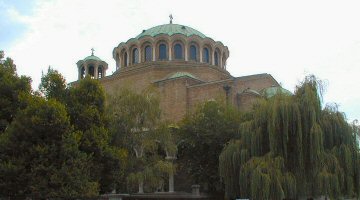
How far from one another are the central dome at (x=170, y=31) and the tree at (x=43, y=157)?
18.9 metres

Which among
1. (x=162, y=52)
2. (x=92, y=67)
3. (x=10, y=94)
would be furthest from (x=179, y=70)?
(x=10, y=94)

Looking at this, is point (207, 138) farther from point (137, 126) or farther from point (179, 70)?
point (179, 70)

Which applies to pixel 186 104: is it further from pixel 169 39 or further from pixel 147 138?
pixel 147 138

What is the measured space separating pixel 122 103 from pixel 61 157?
508cm

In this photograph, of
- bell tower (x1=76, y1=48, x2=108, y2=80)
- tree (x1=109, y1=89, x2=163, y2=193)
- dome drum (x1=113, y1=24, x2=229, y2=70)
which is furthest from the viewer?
bell tower (x1=76, y1=48, x2=108, y2=80)

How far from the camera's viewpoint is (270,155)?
15953 millimetres

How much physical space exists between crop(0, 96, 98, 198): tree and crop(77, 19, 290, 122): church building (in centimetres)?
1371

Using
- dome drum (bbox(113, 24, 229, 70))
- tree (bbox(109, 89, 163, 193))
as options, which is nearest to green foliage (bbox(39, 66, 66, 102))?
tree (bbox(109, 89, 163, 193))

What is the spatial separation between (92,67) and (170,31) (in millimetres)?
8283

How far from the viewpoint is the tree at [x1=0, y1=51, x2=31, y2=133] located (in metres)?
17.2

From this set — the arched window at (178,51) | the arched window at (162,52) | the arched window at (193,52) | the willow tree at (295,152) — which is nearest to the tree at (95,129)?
the willow tree at (295,152)

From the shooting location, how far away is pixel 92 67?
38125mm

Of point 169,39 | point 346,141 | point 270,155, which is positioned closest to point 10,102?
point 270,155

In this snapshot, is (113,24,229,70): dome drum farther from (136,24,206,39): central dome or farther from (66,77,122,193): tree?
(66,77,122,193): tree
